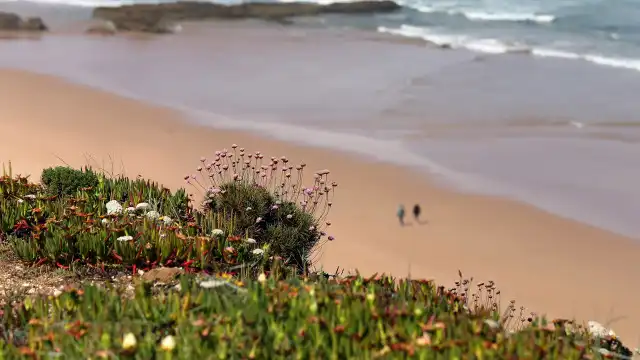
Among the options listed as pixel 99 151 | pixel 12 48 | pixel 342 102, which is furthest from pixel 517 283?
pixel 12 48

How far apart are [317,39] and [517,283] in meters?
22.9

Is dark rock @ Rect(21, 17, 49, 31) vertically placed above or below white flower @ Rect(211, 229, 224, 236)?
below

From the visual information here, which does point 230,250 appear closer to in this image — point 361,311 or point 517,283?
point 361,311

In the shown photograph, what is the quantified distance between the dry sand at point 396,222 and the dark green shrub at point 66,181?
2985 mm

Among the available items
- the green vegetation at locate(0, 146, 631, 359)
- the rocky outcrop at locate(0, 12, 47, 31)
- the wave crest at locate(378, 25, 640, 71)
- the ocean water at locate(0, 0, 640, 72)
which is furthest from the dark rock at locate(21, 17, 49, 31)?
the green vegetation at locate(0, 146, 631, 359)

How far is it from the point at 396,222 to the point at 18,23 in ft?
80.2

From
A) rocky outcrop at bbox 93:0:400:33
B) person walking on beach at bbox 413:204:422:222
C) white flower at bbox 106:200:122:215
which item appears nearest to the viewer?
white flower at bbox 106:200:122:215

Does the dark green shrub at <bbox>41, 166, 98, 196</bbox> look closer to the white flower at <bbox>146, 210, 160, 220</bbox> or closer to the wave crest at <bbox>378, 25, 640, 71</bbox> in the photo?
the white flower at <bbox>146, 210, 160, 220</bbox>

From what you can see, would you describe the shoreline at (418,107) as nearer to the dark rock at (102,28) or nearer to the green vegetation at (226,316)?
the dark rock at (102,28)

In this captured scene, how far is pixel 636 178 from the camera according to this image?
1470 centimetres

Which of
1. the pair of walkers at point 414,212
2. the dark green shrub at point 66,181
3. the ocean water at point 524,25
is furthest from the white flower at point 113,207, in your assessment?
the ocean water at point 524,25

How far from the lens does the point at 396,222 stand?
41.1ft

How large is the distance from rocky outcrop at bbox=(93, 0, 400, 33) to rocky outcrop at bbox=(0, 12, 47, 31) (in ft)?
9.88

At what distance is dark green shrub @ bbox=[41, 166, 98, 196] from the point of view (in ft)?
27.3
